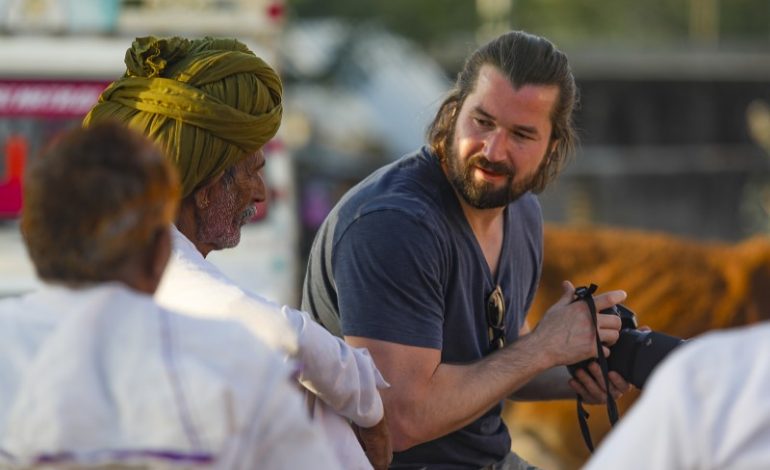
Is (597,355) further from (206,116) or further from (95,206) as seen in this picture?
(95,206)

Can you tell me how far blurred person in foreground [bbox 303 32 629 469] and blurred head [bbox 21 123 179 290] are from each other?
1409 millimetres

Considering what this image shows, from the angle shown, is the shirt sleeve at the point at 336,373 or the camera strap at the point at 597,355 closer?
the shirt sleeve at the point at 336,373

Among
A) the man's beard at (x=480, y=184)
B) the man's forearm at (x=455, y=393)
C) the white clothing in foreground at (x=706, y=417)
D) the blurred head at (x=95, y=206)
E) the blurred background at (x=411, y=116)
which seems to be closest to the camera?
the white clothing in foreground at (x=706, y=417)

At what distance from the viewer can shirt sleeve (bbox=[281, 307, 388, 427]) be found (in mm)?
2783

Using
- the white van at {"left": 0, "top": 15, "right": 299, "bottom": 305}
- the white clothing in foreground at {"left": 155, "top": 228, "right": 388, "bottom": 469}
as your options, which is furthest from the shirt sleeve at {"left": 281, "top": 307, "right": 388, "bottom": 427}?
the white van at {"left": 0, "top": 15, "right": 299, "bottom": 305}

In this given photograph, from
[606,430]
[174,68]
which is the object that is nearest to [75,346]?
[174,68]

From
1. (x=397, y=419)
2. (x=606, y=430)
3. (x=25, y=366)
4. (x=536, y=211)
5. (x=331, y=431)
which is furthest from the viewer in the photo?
(x=606, y=430)

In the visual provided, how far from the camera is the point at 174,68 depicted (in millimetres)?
3215

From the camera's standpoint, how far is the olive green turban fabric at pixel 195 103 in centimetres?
310

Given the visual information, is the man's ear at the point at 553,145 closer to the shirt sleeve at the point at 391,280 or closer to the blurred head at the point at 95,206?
the shirt sleeve at the point at 391,280

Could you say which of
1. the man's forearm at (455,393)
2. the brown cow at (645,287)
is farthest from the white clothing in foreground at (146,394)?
the brown cow at (645,287)

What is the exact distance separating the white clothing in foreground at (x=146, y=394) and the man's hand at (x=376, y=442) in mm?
998

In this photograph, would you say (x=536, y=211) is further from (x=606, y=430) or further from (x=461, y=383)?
(x=606, y=430)

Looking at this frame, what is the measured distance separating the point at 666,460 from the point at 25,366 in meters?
0.94
